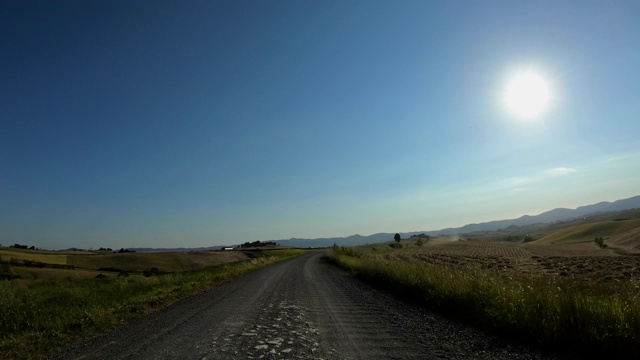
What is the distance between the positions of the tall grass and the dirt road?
724 mm

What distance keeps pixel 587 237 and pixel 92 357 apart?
158 metres

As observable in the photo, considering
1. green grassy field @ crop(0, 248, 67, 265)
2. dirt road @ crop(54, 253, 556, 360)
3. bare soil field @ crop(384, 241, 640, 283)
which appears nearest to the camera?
dirt road @ crop(54, 253, 556, 360)

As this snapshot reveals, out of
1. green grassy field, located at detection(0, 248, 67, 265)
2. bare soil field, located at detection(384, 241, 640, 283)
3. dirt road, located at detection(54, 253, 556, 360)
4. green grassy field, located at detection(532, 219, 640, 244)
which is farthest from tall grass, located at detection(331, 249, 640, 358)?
green grassy field, located at detection(532, 219, 640, 244)

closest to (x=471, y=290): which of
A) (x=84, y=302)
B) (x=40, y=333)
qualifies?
(x=40, y=333)

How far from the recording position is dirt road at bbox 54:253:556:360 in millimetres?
7059

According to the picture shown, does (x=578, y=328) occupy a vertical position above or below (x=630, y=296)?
below

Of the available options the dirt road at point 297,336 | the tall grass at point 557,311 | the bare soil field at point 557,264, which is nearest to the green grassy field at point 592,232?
the bare soil field at point 557,264

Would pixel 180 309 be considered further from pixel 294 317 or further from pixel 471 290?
pixel 471 290

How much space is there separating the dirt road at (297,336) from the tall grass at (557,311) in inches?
28.5

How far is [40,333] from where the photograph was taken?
9445 millimetres

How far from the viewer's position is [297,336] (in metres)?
8.46

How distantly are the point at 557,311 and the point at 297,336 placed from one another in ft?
18.5

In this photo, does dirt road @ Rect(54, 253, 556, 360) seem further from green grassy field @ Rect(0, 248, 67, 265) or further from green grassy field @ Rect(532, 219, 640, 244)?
green grassy field @ Rect(532, 219, 640, 244)

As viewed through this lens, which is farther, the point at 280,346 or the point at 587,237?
the point at 587,237
